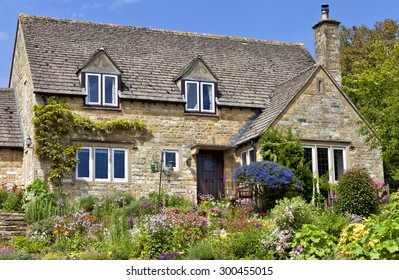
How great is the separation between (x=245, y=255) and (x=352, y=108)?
12.9 meters

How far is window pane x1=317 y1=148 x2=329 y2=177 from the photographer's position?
28.7 meters

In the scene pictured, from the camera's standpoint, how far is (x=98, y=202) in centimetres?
2639

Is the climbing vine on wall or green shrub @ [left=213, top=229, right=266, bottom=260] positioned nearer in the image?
green shrub @ [left=213, top=229, right=266, bottom=260]

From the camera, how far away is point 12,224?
2395 centimetres

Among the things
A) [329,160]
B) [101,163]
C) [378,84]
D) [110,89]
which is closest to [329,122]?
[329,160]

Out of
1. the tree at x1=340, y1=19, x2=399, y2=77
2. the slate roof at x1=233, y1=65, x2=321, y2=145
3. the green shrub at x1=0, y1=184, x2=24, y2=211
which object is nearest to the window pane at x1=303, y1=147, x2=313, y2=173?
the slate roof at x1=233, y1=65, x2=321, y2=145

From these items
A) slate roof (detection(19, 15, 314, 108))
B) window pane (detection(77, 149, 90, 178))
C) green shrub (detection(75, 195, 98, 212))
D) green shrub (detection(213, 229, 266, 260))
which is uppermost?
slate roof (detection(19, 15, 314, 108))

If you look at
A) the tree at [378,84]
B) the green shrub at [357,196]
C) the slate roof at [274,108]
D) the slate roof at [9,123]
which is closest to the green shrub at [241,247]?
the green shrub at [357,196]

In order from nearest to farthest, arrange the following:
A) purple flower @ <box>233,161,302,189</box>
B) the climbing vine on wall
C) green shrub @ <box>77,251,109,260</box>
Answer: green shrub @ <box>77,251,109,260</box> < purple flower @ <box>233,161,302,189</box> < the climbing vine on wall

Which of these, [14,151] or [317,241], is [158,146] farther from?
[317,241]

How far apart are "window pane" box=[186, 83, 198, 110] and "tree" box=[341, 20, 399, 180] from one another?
724 centimetres

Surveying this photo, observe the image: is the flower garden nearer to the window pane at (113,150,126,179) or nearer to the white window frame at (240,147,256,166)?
the window pane at (113,150,126,179)

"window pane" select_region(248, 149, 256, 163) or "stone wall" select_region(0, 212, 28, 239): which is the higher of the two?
"window pane" select_region(248, 149, 256, 163)

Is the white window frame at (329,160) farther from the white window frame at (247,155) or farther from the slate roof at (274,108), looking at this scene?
the white window frame at (247,155)
